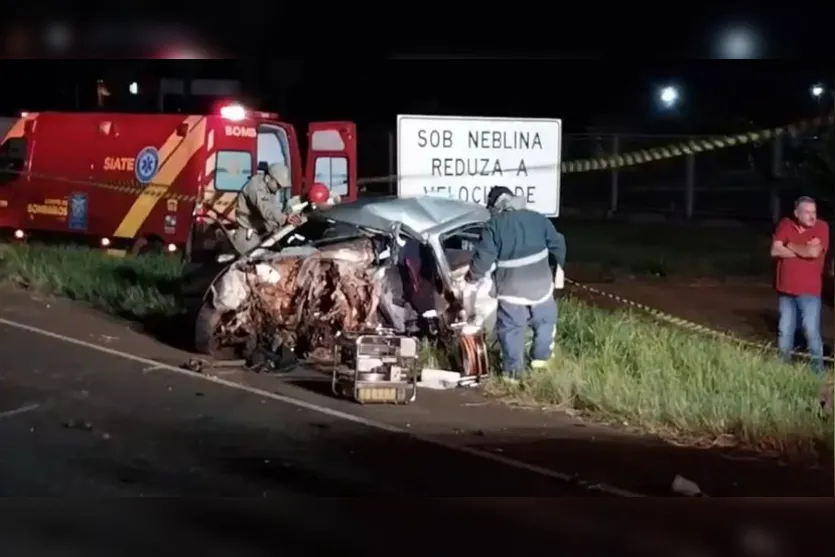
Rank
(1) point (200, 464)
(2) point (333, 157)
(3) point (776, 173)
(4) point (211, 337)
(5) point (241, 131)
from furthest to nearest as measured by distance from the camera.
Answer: (5) point (241, 131)
(3) point (776, 173)
(2) point (333, 157)
(4) point (211, 337)
(1) point (200, 464)

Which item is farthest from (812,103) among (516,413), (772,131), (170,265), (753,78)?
(170,265)

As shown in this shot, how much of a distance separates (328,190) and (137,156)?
2632 mm

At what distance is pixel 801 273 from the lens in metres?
8.48

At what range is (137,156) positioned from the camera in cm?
1189

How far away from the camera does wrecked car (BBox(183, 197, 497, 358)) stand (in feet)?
28.7

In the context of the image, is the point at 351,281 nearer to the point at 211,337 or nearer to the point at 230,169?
the point at 211,337

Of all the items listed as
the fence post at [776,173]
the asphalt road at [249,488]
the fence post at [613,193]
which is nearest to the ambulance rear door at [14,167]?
the asphalt road at [249,488]

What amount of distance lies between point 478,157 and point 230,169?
3.84 meters

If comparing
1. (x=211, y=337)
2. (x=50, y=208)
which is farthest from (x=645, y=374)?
(x=50, y=208)

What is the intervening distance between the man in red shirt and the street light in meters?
1.40

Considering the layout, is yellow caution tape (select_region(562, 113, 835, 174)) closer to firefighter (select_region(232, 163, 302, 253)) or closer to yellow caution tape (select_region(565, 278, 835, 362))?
Result: yellow caution tape (select_region(565, 278, 835, 362))

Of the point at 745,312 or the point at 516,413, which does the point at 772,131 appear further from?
the point at 516,413

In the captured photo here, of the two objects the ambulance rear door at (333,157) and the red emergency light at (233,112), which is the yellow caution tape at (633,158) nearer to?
the ambulance rear door at (333,157)

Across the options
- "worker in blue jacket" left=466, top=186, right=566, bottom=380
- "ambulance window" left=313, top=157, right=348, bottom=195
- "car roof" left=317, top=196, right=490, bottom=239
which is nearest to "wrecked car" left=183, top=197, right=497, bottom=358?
"car roof" left=317, top=196, right=490, bottom=239
